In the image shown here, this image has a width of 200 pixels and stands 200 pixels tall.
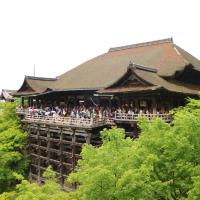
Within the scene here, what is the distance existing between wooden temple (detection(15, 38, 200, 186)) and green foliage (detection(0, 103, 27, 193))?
3.56 feet

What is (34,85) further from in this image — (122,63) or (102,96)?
(102,96)

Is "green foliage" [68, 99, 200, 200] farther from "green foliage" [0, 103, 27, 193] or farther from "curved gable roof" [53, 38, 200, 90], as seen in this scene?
"green foliage" [0, 103, 27, 193]

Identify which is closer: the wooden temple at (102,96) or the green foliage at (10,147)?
the wooden temple at (102,96)

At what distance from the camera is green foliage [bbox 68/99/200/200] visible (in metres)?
16.1

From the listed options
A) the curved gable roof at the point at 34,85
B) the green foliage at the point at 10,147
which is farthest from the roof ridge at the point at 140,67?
the curved gable roof at the point at 34,85

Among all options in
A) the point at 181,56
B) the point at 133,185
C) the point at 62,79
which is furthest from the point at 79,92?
the point at 133,185

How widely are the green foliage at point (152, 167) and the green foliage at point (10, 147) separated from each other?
1946cm

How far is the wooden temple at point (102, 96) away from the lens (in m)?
29.6

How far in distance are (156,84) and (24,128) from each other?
1919 cm

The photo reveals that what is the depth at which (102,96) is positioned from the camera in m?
36.5

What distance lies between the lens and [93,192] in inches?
648

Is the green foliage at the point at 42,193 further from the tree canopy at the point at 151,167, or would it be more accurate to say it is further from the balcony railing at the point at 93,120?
the balcony railing at the point at 93,120

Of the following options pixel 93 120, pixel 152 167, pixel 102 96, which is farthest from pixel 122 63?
pixel 152 167

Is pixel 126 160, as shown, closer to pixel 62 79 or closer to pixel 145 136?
pixel 145 136
